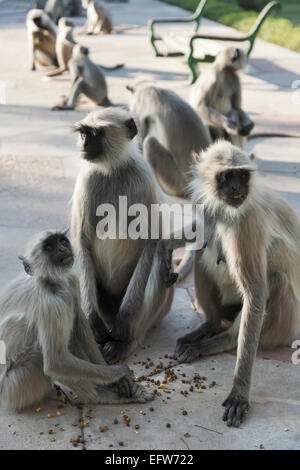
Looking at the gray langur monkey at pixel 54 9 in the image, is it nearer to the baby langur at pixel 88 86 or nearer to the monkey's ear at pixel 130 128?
the baby langur at pixel 88 86

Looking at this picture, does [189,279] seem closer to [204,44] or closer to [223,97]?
[223,97]

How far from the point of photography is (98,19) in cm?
1808

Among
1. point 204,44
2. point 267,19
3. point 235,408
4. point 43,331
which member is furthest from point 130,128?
point 267,19

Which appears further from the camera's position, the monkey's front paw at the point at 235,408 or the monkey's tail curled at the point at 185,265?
the monkey's tail curled at the point at 185,265

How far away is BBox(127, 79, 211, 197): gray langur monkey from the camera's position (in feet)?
21.4

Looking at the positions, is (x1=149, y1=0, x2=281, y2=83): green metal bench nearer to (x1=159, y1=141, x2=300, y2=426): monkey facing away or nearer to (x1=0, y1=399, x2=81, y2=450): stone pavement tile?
(x1=159, y1=141, x2=300, y2=426): monkey facing away

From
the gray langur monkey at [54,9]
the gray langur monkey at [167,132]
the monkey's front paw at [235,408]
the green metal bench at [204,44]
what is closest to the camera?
the monkey's front paw at [235,408]

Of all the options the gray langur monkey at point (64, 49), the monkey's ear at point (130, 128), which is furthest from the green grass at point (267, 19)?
the monkey's ear at point (130, 128)

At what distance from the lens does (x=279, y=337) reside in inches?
156

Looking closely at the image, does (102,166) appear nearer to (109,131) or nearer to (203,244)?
(109,131)

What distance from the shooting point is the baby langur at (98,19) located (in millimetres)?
17922

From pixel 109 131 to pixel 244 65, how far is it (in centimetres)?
417

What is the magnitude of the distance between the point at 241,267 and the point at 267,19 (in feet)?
58.2

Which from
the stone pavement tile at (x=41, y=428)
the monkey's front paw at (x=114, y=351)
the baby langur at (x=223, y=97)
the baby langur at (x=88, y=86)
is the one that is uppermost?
the baby langur at (x=223, y=97)
